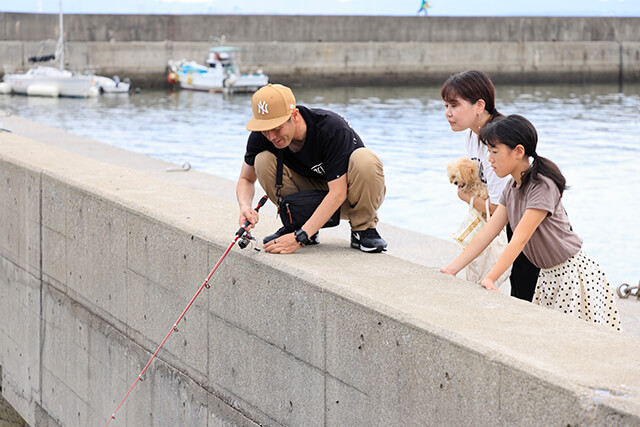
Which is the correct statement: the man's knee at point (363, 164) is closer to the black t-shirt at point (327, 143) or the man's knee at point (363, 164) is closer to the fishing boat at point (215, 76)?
Answer: the black t-shirt at point (327, 143)

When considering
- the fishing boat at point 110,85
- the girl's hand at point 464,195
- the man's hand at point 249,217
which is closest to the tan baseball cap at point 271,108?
the man's hand at point 249,217

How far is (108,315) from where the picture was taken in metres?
5.71

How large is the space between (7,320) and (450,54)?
44.1 m

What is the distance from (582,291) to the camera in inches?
150

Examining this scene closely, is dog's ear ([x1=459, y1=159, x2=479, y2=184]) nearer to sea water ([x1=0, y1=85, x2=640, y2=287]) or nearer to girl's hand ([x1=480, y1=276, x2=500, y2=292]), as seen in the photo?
girl's hand ([x1=480, y1=276, x2=500, y2=292])

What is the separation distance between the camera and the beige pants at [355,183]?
4266 millimetres

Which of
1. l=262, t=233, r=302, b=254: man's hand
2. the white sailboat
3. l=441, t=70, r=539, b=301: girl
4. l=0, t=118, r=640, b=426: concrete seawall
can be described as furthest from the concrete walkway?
the white sailboat

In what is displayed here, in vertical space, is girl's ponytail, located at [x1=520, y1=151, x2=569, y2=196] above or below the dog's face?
above

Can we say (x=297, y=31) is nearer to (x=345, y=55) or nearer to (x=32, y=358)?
(x=345, y=55)

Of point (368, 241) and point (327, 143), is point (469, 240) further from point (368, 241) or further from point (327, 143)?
point (327, 143)

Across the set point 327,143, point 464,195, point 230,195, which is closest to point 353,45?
point 230,195

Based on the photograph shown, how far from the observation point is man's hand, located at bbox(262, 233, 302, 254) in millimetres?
4230

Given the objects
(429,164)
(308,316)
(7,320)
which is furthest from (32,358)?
(429,164)

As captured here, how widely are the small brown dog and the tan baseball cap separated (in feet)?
2.89
